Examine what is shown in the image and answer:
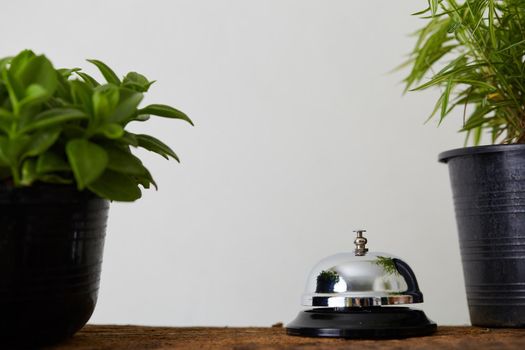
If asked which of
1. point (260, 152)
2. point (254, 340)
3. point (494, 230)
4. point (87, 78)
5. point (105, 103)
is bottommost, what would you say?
point (254, 340)

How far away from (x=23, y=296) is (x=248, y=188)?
0.99 meters

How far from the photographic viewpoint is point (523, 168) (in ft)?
3.39

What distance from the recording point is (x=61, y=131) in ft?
2.54

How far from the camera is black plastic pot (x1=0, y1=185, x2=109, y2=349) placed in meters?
0.74

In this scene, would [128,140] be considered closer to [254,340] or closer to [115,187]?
[115,187]

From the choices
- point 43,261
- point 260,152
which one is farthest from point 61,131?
point 260,152

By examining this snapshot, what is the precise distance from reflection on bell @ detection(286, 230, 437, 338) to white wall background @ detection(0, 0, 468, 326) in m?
0.66

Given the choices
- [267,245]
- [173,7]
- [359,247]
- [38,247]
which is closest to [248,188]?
[267,245]

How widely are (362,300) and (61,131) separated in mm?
522

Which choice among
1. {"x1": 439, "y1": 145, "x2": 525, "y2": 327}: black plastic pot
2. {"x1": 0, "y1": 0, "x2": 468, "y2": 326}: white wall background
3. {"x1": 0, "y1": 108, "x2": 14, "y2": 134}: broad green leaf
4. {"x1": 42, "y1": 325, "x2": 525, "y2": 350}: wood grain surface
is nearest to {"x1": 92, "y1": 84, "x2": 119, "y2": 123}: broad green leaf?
{"x1": 0, "y1": 108, "x2": 14, "y2": 134}: broad green leaf

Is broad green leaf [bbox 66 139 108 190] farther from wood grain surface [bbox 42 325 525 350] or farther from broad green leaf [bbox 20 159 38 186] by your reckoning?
wood grain surface [bbox 42 325 525 350]

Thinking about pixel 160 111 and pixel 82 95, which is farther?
pixel 160 111

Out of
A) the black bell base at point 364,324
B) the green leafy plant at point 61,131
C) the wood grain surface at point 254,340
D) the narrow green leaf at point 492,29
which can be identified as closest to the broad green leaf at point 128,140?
the green leafy plant at point 61,131

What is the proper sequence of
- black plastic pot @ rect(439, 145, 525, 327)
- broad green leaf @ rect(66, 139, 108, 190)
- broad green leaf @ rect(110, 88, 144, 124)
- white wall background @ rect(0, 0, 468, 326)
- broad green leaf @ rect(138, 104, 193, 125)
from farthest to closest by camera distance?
white wall background @ rect(0, 0, 468, 326) → black plastic pot @ rect(439, 145, 525, 327) → broad green leaf @ rect(138, 104, 193, 125) → broad green leaf @ rect(110, 88, 144, 124) → broad green leaf @ rect(66, 139, 108, 190)
